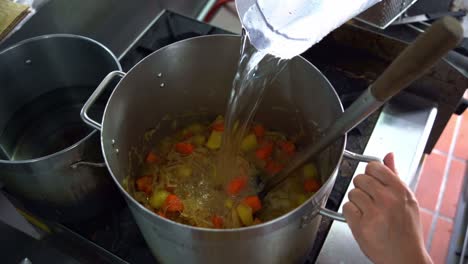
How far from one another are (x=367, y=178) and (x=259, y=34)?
0.81 feet

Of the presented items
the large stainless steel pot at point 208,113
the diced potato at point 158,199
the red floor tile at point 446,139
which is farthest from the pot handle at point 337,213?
the red floor tile at point 446,139

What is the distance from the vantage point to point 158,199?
31.3 inches

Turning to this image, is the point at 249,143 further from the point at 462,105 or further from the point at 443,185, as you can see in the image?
Answer: the point at 443,185

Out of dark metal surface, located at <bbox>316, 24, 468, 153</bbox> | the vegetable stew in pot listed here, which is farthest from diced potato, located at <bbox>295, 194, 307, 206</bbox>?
dark metal surface, located at <bbox>316, 24, 468, 153</bbox>

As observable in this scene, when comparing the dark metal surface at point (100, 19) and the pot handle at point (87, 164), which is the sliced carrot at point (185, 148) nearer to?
the pot handle at point (87, 164)

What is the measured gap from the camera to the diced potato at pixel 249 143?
35.1 inches

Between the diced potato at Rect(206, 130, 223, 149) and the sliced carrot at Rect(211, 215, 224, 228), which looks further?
the diced potato at Rect(206, 130, 223, 149)

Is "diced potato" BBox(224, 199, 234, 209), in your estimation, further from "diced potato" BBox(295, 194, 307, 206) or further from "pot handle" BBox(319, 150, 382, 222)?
"pot handle" BBox(319, 150, 382, 222)

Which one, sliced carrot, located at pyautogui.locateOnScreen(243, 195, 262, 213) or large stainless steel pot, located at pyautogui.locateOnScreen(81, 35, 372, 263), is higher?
large stainless steel pot, located at pyautogui.locateOnScreen(81, 35, 372, 263)

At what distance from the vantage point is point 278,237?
570 millimetres

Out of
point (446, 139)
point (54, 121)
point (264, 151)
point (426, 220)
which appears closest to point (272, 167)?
point (264, 151)

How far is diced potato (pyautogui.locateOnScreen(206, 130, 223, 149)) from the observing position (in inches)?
35.2

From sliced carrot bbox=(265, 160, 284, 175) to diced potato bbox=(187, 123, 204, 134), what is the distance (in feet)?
0.55

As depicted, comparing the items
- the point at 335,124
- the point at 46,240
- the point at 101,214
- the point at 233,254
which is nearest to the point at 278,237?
the point at 233,254
